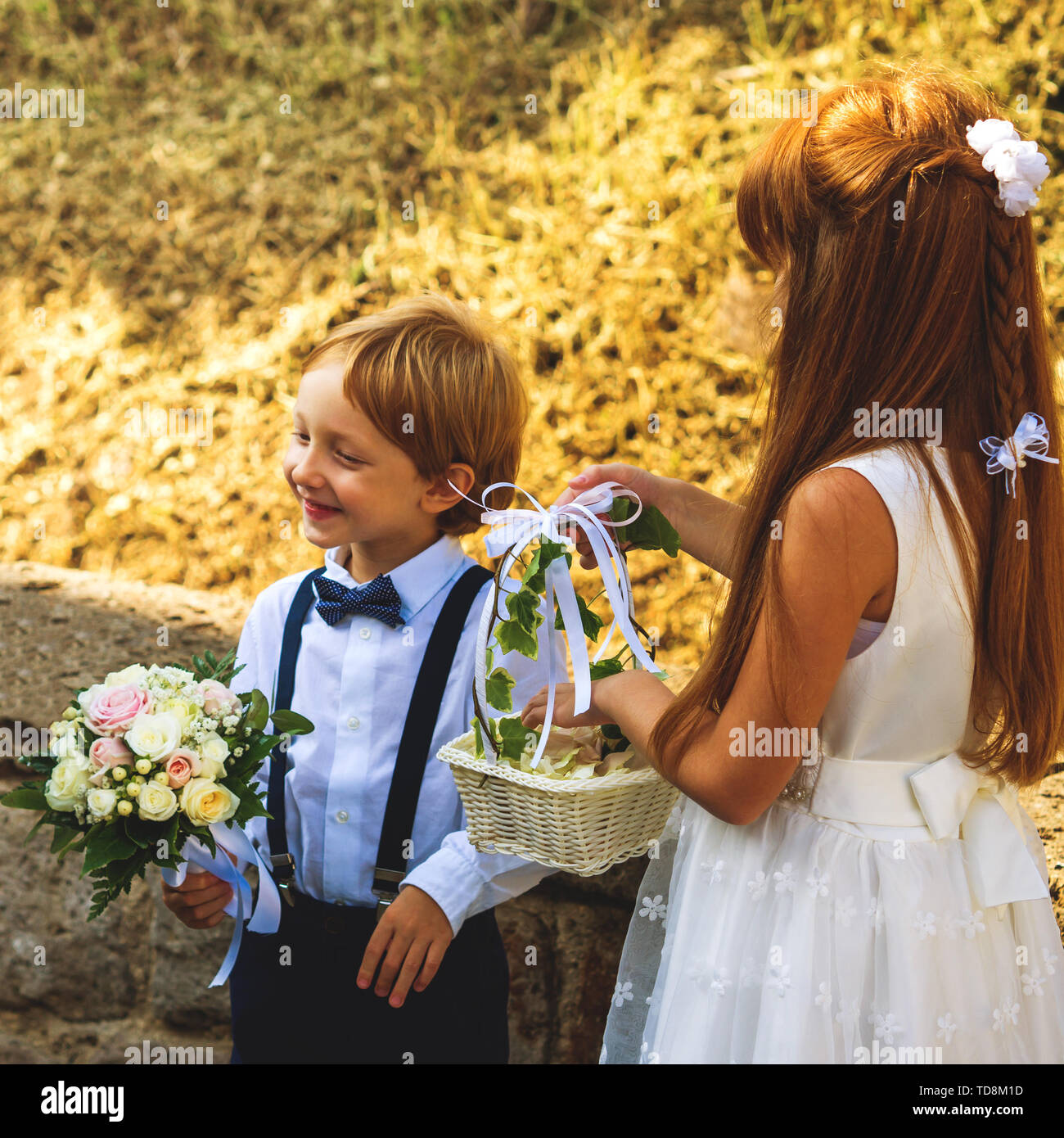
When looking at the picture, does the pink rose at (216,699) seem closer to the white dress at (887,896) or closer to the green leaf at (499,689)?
the green leaf at (499,689)

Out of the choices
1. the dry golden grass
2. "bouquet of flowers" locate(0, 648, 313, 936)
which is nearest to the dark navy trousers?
"bouquet of flowers" locate(0, 648, 313, 936)

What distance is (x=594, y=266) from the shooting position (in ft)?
13.4

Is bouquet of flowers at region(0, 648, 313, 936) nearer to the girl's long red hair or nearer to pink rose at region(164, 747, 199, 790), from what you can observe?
pink rose at region(164, 747, 199, 790)

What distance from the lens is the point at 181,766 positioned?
5.57 ft

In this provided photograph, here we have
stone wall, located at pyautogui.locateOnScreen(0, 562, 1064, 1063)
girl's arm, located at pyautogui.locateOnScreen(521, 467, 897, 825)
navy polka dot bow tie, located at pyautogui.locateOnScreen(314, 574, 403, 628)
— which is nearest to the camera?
girl's arm, located at pyautogui.locateOnScreen(521, 467, 897, 825)

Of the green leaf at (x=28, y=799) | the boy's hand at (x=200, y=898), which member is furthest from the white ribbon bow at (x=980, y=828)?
the green leaf at (x=28, y=799)

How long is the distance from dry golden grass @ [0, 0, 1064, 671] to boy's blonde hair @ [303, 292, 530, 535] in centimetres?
148

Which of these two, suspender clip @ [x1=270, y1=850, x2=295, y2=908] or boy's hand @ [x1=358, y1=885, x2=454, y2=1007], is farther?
suspender clip @ [x1=270, y1=850, x2=295, y2=908]

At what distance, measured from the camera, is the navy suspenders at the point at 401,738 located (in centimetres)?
192

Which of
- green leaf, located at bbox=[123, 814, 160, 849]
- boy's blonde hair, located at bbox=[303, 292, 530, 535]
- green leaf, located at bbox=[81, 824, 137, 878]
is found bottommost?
green leaf, located at bbox=[81, 824, 137, 878]

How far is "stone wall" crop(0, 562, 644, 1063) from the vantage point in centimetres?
256

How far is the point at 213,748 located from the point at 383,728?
36 cm

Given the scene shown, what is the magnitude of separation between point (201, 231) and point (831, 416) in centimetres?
385

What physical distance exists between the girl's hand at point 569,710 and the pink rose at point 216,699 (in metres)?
0.51
